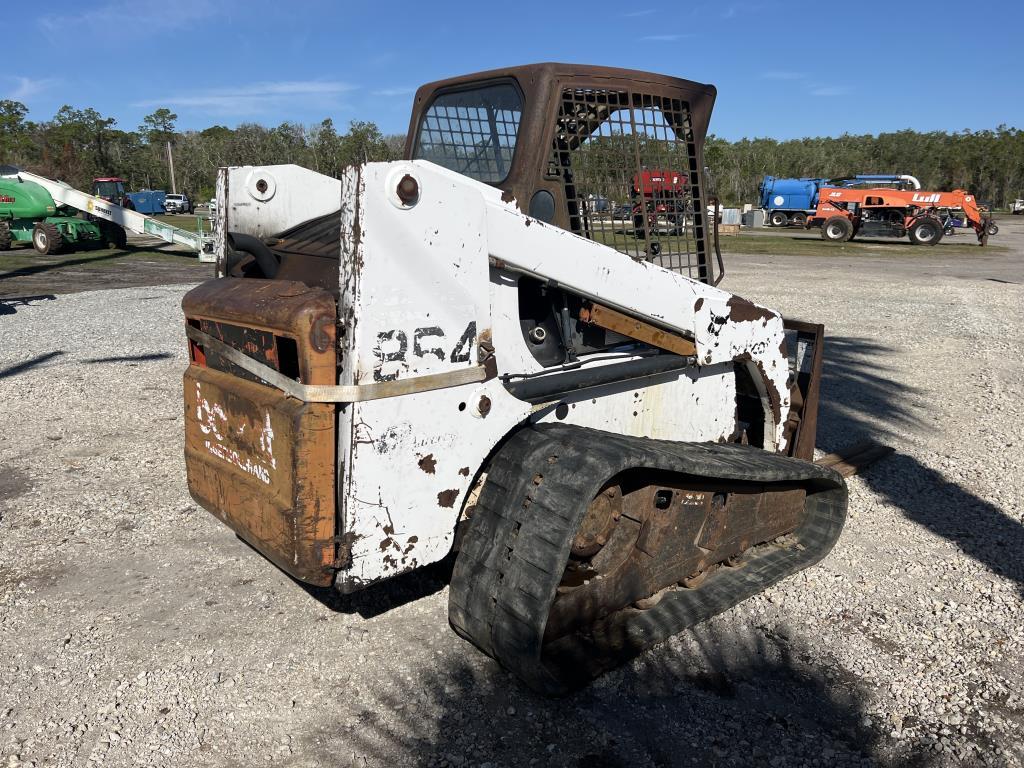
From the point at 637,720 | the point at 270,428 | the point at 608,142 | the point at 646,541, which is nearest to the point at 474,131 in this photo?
the point at 608,142

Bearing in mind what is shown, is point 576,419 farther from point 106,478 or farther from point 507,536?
point 106,478

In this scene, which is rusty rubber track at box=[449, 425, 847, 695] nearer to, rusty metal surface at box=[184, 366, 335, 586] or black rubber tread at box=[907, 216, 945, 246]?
rusty metal surface at box=[184, 366, 335, 586]

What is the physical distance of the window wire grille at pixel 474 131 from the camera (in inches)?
132

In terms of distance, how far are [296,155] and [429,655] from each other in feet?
182

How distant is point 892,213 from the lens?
2891cm

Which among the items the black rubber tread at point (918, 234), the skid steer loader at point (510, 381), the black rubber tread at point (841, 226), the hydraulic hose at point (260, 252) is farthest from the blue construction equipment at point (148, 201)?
the skid steer loader at point (510, 381)

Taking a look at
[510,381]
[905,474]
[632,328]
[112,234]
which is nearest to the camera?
[510,381]

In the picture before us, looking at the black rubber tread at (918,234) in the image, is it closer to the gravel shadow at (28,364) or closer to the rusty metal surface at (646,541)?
the gravel shadow at (28,364)

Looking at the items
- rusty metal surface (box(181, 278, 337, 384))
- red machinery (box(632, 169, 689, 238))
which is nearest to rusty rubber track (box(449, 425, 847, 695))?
rusty metal surface (box(181, 278, 337, 384))

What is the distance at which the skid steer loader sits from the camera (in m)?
2.55

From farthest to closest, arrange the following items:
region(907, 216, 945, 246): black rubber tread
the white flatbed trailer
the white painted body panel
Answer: region(907, 216, 945, 246): black rubber tread < the white flatbed trailer < the white painted body panel

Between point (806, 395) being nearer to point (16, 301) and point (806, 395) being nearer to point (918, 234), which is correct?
point (16, 301)

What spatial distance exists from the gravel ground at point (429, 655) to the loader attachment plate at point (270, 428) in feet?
1.76

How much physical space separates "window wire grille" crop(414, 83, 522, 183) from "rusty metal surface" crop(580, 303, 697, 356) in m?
0.72
